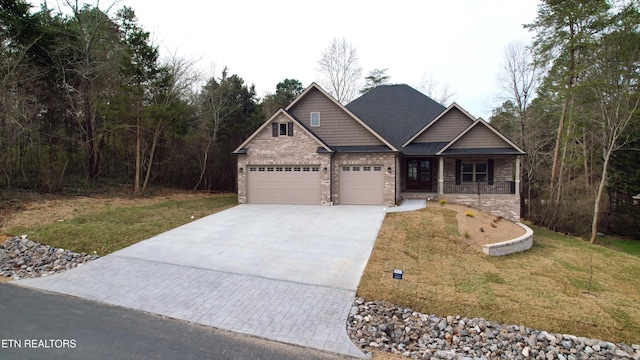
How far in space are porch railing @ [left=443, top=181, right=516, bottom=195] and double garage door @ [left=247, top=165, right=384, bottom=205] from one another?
13.2 feet

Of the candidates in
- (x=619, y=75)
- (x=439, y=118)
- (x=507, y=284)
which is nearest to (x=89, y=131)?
(x=439, y=118)

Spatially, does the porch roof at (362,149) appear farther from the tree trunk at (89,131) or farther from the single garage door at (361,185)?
the tree trunk at (89,131)

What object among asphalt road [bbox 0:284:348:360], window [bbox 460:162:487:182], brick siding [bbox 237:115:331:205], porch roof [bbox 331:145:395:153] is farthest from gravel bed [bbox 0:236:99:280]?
window [bbox 460:162:487:182]

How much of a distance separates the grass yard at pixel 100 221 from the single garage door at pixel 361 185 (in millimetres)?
6383

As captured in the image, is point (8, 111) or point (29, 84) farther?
point (29, 84)

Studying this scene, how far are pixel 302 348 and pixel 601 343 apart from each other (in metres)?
4.96

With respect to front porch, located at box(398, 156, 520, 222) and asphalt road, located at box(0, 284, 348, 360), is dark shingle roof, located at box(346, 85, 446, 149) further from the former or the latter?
asphalt road, located at box(0, 284, 348, 360)

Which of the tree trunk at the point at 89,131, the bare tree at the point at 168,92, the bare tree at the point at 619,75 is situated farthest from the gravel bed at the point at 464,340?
the tree trunk at the point at 89,131

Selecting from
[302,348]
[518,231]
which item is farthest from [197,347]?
[518,231]

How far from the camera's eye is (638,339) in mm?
5480

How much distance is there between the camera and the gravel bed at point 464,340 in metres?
5.08

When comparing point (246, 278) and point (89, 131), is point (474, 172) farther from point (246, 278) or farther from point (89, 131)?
point (89, 131)

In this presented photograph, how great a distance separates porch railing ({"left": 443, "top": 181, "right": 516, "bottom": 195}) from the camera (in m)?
16.5

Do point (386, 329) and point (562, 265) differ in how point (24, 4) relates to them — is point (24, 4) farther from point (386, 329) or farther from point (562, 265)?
point (562, 265)
